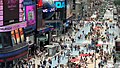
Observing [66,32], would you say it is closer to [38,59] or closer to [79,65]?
[38,59]

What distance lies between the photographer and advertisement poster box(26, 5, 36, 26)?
6819 cm

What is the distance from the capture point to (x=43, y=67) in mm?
55031

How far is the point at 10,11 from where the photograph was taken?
53750 mm

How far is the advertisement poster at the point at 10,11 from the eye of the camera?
52.5m

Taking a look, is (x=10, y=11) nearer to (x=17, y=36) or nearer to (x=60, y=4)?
(x=17, y=36)

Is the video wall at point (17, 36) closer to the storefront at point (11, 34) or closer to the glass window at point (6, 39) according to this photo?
the storefront at point (11, 34)

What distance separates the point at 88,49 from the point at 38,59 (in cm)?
1175

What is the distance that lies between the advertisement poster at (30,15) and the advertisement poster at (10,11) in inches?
465

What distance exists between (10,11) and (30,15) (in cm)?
1594

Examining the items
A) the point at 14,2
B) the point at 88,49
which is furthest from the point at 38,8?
the point at 14,2

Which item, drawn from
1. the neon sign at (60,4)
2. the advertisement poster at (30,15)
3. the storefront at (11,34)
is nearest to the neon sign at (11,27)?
the storefront at (11,34)

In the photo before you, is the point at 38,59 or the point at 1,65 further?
the point at 38,59

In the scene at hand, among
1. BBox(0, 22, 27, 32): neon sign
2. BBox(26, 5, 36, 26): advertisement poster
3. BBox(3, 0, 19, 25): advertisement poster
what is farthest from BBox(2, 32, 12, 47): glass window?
BBox(26, 5, 36, 26): advertisement poster

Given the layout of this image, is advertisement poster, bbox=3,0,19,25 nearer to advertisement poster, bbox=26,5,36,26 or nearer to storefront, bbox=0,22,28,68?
storefront, bbox=0,22,28,68
